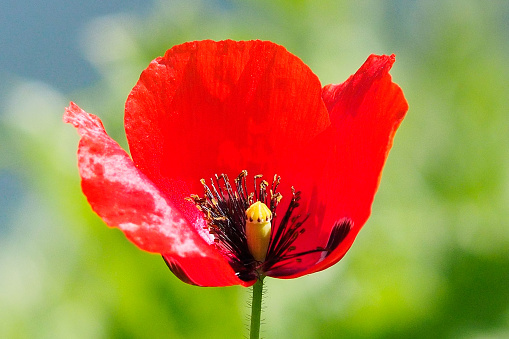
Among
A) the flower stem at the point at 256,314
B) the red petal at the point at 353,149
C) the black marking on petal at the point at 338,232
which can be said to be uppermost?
the red petal at the point at 353,149

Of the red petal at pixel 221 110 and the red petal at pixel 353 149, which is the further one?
the red petal at pixel 221 110

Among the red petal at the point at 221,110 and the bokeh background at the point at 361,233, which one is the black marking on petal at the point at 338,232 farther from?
A: the bokeh background at the point at 361,233

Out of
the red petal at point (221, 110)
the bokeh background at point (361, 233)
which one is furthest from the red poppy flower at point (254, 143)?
the bokeh background at point (361, 233)

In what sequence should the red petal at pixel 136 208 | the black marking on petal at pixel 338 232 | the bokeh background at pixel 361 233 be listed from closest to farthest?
the red petal at pixel 136 208 → the black marking on petal at pixel 338 232 → the bokeh background at pixel 361 233

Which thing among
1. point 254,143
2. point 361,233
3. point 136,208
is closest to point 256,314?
point 136,208

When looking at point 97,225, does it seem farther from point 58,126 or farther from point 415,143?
point 415,143

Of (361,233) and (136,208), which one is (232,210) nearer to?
(136,208)

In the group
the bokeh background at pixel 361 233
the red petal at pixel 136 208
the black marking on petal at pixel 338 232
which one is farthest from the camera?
the bokeh background at pixel 361 233

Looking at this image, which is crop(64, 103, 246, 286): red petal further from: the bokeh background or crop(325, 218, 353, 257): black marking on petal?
the bokeh background
